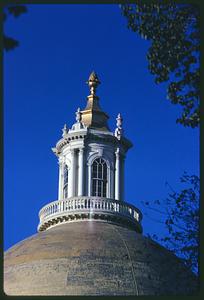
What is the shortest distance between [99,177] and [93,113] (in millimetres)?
3502

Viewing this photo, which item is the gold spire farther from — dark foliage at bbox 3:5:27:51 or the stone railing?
dark foliage at bbox 3:5:27:51

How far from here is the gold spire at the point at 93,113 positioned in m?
52.1

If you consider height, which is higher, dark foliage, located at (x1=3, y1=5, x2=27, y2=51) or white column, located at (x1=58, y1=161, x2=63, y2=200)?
white column, located at (x1=58, y1=161, x2=63, y2=200)

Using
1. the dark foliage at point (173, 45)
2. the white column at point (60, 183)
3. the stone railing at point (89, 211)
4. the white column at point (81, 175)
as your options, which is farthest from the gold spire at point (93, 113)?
the dark foliage at point (173, 45)

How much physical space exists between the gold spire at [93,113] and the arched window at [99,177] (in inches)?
78.4

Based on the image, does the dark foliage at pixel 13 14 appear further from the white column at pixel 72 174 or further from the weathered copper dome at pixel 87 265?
the white column at pixel 72 174

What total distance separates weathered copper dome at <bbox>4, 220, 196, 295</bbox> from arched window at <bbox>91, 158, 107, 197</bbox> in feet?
19.6

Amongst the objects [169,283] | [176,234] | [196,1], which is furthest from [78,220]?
[196,1]

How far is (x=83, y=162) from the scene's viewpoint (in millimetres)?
50750

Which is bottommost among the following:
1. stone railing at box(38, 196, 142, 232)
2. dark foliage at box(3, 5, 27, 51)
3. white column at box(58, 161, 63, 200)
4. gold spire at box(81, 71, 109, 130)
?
dark foliage at box(3, 5, 27, 51)

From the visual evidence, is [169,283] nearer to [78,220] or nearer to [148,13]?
[78,220]

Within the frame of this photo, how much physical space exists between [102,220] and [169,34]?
2632 cm

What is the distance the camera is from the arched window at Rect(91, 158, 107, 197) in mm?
50375

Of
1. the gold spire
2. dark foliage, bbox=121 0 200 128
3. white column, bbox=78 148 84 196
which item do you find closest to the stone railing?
white column, bbox=78 148 84 196
